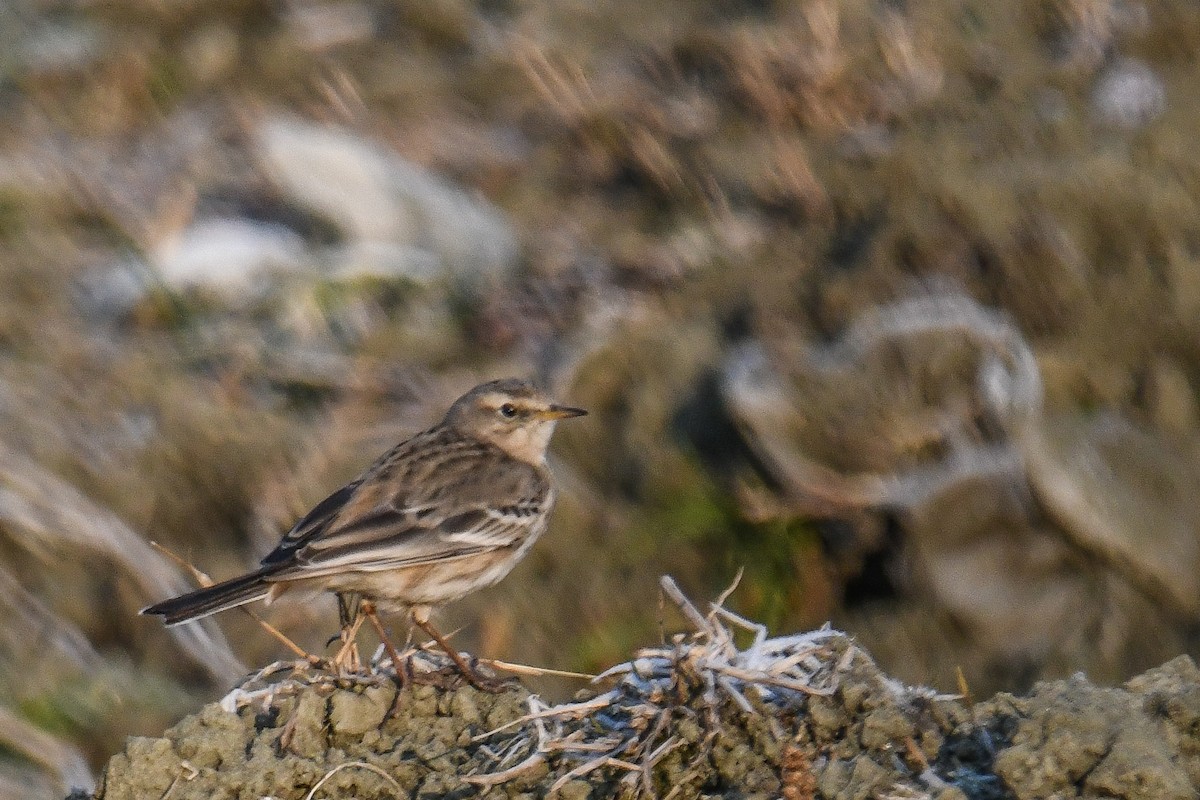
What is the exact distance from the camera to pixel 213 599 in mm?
5219

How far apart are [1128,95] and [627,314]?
310 cm

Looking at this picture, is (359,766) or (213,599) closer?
(359,766)

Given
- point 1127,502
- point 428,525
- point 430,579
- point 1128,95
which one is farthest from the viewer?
point 1128,95

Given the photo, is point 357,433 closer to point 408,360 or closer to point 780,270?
point 408,360

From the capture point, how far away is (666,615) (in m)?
7.57

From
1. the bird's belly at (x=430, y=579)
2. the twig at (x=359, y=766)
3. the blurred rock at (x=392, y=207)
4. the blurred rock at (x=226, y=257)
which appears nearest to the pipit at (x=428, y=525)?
the bird's belly at (x=430, y=579)

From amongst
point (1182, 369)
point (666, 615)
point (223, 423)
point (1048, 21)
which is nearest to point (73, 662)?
point (223, 423)

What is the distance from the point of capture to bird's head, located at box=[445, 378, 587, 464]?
6797 millimetres

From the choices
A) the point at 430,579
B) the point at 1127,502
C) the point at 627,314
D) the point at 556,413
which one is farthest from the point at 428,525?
the point at 627,314

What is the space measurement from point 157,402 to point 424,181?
2.33 m

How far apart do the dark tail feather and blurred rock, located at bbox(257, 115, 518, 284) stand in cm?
460

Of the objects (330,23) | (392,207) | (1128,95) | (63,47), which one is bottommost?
(1128,95)

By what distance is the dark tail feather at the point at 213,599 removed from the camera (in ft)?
17.0

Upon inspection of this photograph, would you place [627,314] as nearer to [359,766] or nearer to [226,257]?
[226,257]
